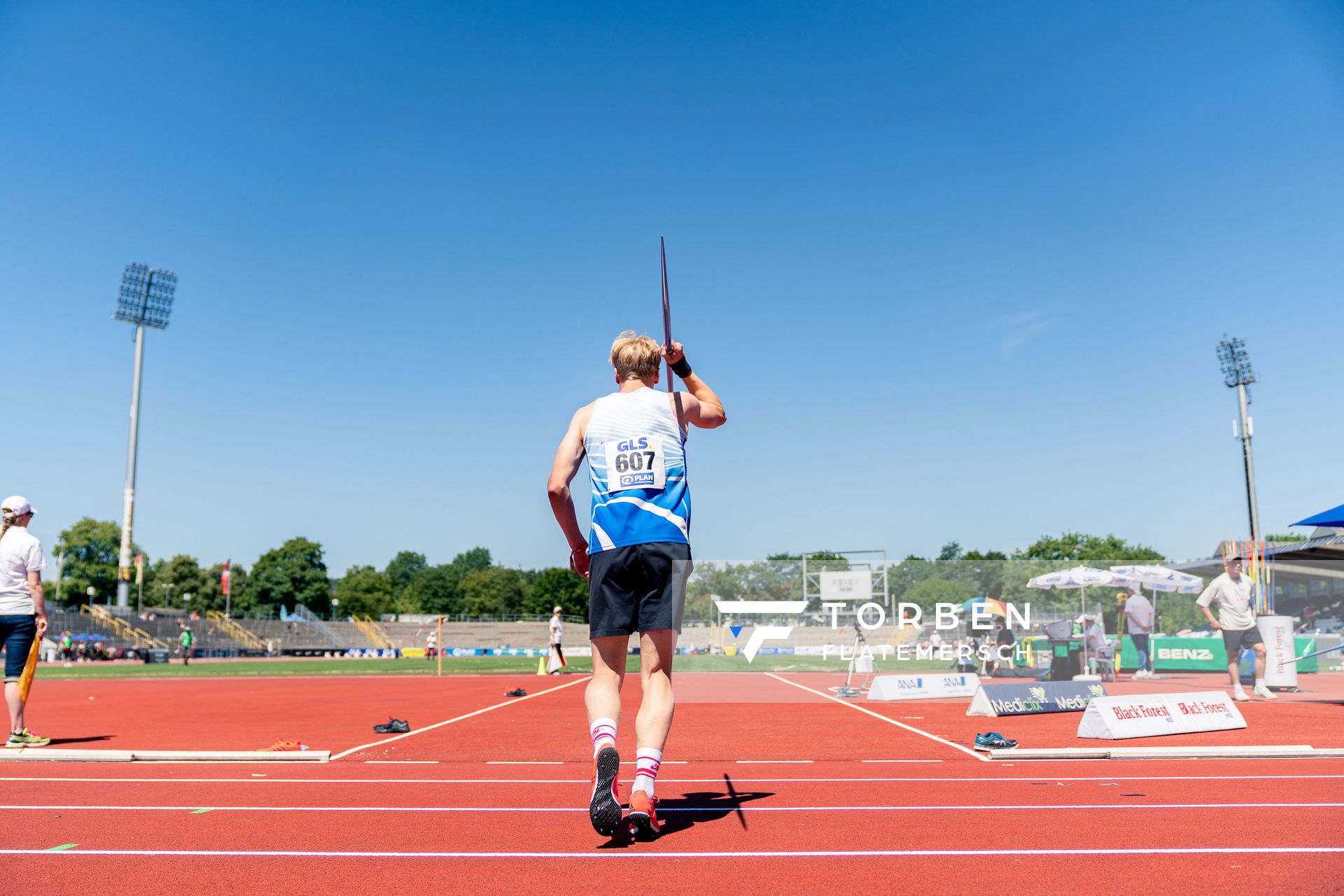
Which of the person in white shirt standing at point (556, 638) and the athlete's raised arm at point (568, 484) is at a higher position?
the athlete's raised arm at point (568, 484)

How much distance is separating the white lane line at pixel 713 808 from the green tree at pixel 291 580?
108 meters

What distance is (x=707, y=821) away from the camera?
4211 mm

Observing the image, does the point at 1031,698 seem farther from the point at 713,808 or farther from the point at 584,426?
the point at 584,426

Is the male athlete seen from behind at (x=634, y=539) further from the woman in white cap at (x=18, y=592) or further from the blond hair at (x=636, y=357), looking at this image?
A: the woman in white cap at (x=18, y=592)

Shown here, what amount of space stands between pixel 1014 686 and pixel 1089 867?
8168 mm

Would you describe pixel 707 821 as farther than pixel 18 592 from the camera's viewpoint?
No

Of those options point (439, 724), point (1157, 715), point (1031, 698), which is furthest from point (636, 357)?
point (1031, 698)

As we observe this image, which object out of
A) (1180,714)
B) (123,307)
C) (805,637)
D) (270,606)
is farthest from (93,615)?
(1180,714)

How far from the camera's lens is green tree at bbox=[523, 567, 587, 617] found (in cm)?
12406

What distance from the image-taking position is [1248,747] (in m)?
6.43

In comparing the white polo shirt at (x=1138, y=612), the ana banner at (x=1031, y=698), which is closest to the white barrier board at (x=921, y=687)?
the ana banner at (x=1031, y=698)

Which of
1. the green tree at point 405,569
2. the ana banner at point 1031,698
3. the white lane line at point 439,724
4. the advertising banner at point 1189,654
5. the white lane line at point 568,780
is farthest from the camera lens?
the green tree at point 405,569

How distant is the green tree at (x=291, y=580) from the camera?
343 feet

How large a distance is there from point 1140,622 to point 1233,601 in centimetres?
420
